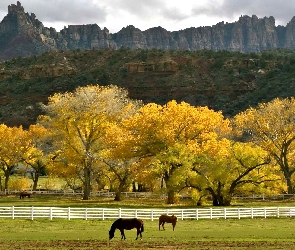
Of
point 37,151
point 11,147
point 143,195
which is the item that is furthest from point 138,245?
point 37,151

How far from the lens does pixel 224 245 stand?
24875 millimetres

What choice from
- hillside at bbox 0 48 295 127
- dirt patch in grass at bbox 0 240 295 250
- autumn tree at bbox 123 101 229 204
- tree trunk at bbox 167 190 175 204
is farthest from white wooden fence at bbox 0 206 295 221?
hillside at bbox 0 48 295 127

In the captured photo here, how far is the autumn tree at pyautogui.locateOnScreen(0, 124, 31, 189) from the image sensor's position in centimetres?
7369

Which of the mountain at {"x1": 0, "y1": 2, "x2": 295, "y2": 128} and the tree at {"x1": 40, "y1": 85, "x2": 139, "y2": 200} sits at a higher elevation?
the mountain at {"x1": 0, "y1": 2, "x2": 295, "y2": 128}

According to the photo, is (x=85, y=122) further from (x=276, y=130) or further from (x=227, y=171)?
(x=276, y=130)

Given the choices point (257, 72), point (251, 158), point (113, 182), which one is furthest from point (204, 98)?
point (251, 158)

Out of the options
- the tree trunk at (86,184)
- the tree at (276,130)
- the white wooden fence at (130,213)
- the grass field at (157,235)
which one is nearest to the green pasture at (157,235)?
the grass field at (157,235)

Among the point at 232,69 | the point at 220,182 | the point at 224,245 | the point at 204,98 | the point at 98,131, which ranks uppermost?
the point at 232,69

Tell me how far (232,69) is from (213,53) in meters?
14.8

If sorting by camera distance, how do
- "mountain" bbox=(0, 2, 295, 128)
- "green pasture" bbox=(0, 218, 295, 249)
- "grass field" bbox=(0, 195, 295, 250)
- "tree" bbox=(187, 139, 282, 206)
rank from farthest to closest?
1. "mountain" bbox=(0, 2, 295, 128)
2. "tree" bbox=(187, 139, 282, 206)
3. "green pasture" bbox=(0, 218, 295, 249)
4. "grass field" bbox=(0, 195, 295, 250)

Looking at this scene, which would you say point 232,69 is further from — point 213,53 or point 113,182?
point 113,182

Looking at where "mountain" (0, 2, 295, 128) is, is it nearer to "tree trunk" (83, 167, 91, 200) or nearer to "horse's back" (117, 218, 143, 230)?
"tree trunk" (83, 167, 91, 200)

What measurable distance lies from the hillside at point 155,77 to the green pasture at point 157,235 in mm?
85311

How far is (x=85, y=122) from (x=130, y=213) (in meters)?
23.5
